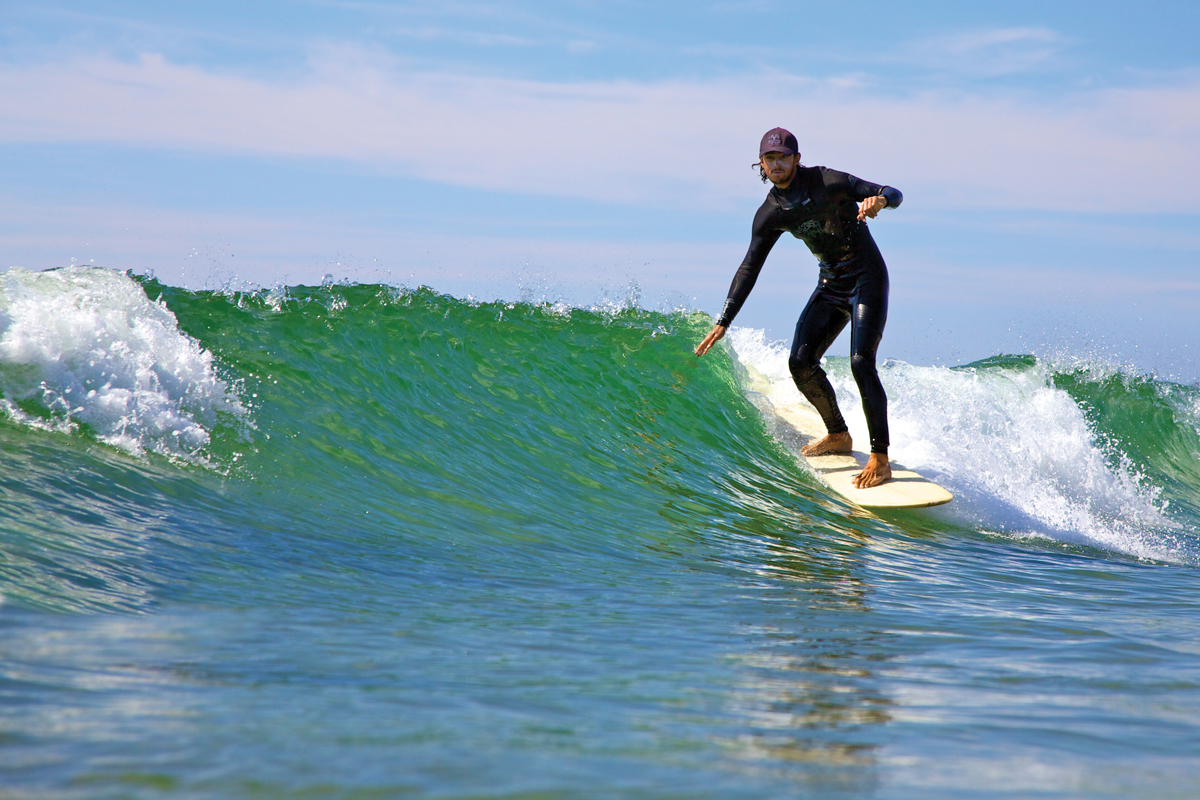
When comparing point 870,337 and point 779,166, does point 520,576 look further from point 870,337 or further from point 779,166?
point 779,166

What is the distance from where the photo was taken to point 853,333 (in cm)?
673

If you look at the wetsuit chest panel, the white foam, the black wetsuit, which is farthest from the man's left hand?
the white foam

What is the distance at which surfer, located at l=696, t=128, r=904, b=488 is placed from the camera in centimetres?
646

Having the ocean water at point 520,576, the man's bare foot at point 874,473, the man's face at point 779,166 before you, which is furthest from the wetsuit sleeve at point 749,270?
the man's bare foot at point 874,473

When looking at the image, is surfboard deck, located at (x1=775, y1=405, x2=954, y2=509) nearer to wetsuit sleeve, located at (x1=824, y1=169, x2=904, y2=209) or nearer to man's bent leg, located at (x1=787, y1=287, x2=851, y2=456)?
man's bent leg, located at (x1=787, y1=287, x2=851, y2=456)

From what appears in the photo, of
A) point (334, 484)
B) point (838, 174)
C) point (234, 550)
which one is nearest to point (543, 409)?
point (334, 484)

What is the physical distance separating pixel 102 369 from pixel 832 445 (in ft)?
18.2

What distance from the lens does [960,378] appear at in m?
11.7

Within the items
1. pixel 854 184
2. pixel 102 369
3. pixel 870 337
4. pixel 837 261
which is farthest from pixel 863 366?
pixel 102 369

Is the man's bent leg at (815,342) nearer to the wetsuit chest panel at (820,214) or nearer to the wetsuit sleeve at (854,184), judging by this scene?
the wetsuit chest panel at (820,214)

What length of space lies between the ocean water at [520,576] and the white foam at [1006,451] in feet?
0.20

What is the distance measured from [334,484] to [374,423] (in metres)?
1.25

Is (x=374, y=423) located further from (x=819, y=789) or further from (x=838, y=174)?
(x=819, y=789)

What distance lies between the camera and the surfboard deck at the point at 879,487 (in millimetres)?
7188
